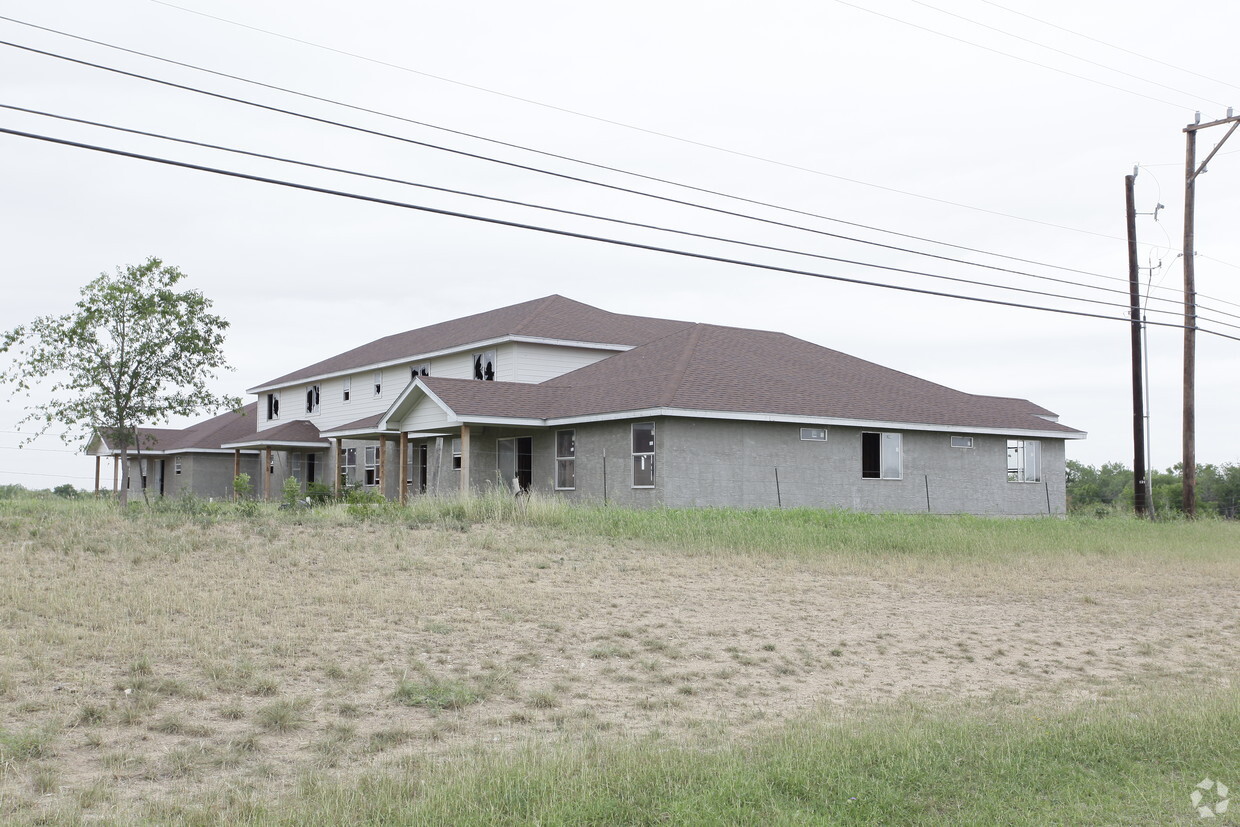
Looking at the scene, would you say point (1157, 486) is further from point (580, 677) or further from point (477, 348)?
point (580, 677)

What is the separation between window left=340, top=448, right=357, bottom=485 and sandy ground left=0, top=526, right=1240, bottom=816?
24751 millimetres

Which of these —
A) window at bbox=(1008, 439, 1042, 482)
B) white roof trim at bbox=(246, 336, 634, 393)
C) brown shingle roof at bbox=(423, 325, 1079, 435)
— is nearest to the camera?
brown shingle roof at bbox=(423, 325, 1079, 435)

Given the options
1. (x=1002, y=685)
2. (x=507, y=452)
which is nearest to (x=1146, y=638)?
(x=1002, y=685)

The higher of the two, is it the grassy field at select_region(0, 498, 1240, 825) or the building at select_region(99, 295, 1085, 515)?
the building at select_region(99, 295, 1085, 515)

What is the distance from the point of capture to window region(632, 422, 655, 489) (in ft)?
88.6

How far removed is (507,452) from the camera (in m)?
32.8

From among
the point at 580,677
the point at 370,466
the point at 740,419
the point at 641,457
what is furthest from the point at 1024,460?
the point at 580,677

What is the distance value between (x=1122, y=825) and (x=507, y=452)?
1066 inches

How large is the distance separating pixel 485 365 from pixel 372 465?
26.5ft

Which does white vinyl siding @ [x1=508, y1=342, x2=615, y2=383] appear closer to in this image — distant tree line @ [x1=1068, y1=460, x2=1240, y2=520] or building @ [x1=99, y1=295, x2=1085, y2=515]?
building @ [x1=99, y1=295, x2=1085, y2=515]

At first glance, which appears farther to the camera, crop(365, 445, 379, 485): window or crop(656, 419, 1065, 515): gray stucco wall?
crop(365, 445, 379, 485): window

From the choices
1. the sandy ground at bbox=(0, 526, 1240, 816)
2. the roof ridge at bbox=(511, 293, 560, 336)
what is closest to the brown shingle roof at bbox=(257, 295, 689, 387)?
the roof ridge at bbox=(511, 293, 560, 336)

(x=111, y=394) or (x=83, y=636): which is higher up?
(x=111, y=394)

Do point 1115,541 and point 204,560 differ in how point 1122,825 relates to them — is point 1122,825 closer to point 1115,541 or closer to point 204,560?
point 204,560
